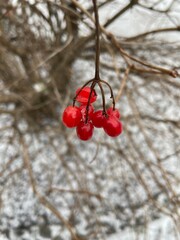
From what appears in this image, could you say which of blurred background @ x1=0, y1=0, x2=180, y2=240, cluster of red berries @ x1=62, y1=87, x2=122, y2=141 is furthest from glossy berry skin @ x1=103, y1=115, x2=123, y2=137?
blurred background @ x1=0, y1=0, x2=180, y2=240

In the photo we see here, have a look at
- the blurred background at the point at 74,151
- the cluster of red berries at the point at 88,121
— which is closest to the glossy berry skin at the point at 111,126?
the cluster of red berries at the point at 88,121

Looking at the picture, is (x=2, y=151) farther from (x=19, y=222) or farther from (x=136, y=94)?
(x=136, y=94)

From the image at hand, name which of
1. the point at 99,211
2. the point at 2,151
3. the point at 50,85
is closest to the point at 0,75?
the point at 50,85

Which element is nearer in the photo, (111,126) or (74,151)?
(111,126)

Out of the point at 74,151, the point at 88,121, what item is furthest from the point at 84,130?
the point at 74,151

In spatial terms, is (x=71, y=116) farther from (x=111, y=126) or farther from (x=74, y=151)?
(x=74, y=151)

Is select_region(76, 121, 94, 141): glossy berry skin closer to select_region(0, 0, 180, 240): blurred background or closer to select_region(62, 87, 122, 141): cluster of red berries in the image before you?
select_region(62, 87, 122, 141): cluster of red berries
